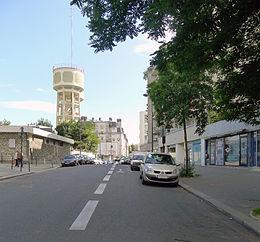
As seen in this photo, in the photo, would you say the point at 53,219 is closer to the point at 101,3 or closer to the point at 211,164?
the point at 101,3

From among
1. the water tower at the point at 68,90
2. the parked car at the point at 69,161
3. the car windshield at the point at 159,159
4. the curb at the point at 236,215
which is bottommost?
the parked car at the point at 69,161

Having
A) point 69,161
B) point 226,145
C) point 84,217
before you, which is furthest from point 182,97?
point 69,161

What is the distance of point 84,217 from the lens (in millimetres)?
5938

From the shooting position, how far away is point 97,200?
809 centimetres

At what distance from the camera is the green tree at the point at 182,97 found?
16312 millimetres

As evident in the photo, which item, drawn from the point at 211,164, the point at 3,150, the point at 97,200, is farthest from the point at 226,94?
the point at 3,150

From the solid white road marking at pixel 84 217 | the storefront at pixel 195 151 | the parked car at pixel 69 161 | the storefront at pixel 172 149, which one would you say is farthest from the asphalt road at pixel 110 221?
the storefront at pixel 172 149

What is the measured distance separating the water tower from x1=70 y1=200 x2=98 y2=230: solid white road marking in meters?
64.7

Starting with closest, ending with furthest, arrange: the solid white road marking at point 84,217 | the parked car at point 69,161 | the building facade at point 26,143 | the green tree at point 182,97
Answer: the solid white road marking at point 84,217, the green tree at point 182,97, the parked car at point 69,161, the building facade at point 26,143

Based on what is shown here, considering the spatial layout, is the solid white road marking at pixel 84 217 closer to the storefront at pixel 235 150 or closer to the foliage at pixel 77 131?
the storefront at pixel 235 150

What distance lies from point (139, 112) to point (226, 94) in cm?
12944

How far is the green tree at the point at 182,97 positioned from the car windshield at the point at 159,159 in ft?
10.2

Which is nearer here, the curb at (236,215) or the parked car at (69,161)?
the curb at (236,215)

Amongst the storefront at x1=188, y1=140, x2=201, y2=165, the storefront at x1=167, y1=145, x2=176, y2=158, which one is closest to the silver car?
the storefront at x1=188, y1=140, x2=201, y2=165
